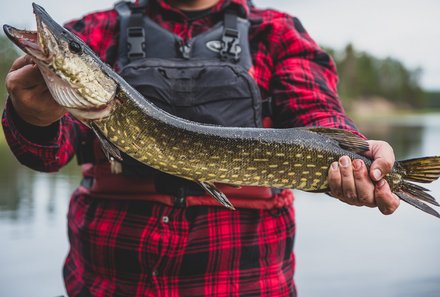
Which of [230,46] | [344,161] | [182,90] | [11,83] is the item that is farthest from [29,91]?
[344,161]

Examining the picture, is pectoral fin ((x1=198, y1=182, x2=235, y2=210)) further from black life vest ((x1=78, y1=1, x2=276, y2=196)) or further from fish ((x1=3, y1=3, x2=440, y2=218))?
black life vest ((x1=78, y1=1, x2=276, y2=196))

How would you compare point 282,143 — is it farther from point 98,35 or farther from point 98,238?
point 98,35

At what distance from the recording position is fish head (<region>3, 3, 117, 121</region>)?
1.80 metres

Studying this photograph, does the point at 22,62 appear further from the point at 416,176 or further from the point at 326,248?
the point at 326,248

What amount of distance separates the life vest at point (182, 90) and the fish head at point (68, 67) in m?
0.62

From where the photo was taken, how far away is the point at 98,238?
2645 mm

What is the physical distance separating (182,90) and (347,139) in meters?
0.85

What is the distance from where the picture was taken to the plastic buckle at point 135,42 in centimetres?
270

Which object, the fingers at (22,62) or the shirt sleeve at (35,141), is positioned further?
the shirt sleeve at (35,141)

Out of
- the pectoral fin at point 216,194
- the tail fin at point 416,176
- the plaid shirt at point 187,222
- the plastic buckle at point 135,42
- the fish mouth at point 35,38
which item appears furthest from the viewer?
the plastic buckle at point 135,42

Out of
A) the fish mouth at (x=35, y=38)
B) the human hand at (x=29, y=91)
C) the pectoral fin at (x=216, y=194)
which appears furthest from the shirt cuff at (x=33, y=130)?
the pectoral fin at (x=216, y=194)

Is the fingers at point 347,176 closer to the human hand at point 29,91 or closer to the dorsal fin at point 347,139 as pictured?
the dorsal fin at point 347,139

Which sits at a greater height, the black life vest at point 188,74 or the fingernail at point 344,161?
the black life vest at point 188,74

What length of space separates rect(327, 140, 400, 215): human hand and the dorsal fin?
0.08 meters
